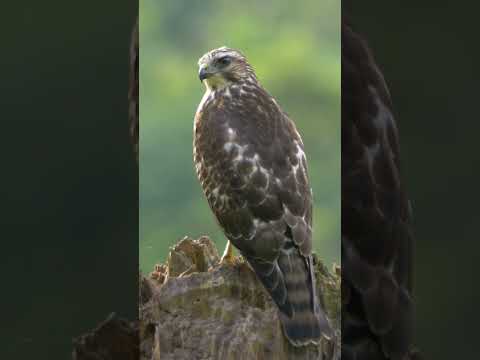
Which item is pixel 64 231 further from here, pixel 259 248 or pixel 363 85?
pixel 363 85

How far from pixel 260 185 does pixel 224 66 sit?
0.45m

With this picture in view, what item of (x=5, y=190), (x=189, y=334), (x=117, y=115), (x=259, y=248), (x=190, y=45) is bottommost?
(x=189, y=334)

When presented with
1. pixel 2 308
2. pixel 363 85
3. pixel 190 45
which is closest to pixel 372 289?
pixel 363 85

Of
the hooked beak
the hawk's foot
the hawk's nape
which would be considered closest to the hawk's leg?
the hawk's foot

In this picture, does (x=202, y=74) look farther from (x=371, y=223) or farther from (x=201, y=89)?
(x=371, y=223)

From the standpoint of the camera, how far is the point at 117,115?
3.67 m

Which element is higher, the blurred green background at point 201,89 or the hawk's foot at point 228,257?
the blurred green background at point 201,89

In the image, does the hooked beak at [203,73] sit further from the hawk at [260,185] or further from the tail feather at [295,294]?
the tail feather at [295,294]

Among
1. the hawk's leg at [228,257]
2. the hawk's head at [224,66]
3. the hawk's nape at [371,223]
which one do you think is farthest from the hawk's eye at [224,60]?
the hawk's leg at [228,257]

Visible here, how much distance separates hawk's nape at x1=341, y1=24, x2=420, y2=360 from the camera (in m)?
3.69

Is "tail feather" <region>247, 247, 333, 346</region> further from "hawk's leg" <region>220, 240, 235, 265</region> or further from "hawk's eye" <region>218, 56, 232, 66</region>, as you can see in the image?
"hawk's eye" <region>218, 56, 232, 66</region>

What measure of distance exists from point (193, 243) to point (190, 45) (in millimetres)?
717

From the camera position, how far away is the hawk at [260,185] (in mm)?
3543

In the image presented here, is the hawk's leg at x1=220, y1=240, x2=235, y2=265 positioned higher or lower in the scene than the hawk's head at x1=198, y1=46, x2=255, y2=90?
lower
